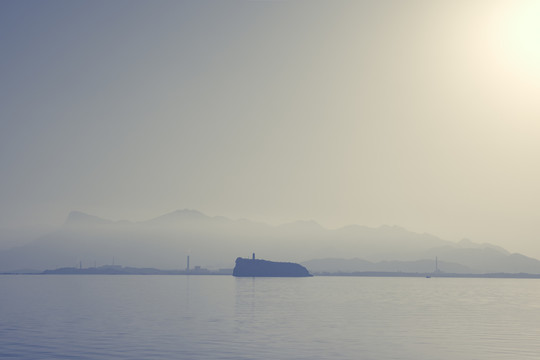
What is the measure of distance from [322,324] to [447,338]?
14.1 m

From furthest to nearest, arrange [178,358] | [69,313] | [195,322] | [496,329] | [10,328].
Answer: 1. [69,313]
2. [195,322]
3. [496,329]
4. [10,328]
5. [178,358]

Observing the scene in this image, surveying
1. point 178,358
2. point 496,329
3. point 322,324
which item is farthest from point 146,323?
point 496,329

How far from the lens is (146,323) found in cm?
5656

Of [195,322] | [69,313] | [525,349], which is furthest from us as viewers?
[69,313]

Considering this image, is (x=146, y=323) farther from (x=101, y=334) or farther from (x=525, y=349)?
(x=525, y=349)

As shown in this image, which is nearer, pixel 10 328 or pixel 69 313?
pixel 10 328

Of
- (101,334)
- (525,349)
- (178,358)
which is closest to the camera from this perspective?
(178,358)

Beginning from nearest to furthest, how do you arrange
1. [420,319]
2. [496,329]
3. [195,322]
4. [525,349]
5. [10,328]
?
[525,349]
[10,328]
[496,329]
[195,322]
[420,319]

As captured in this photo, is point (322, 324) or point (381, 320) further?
point (381, 320)

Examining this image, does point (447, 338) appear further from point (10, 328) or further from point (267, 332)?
point (10, 328)

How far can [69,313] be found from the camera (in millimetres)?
68500

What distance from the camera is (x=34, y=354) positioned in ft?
119

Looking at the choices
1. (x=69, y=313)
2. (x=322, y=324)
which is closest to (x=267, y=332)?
(x=322, y=324)

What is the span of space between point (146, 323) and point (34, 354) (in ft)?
67.9
